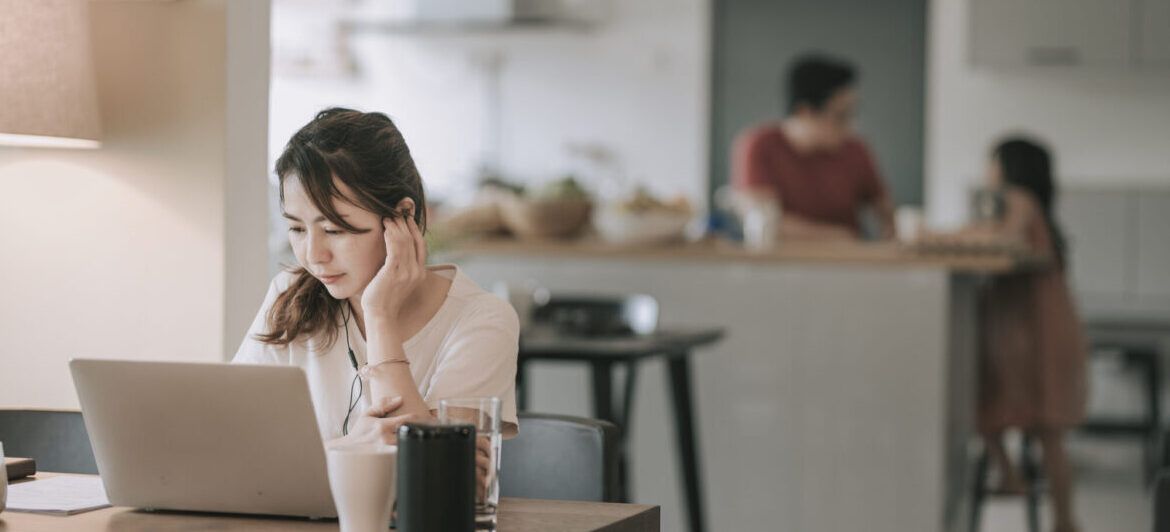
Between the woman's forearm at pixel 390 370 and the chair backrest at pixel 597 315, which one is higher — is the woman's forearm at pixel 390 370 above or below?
above

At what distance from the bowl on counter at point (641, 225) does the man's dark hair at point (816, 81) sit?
0.77m

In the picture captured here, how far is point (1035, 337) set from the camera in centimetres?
443

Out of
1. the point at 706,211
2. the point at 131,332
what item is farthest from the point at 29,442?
the point at 706,211

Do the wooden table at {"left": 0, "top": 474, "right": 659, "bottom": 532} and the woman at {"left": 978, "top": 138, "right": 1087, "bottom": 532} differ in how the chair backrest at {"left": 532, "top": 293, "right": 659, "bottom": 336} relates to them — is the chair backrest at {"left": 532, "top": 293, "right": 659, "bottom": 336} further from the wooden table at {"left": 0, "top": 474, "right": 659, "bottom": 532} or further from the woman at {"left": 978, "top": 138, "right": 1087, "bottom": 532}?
the wooden table at {"left": 0, "top": 474, "right": 659, "bottom": 532}

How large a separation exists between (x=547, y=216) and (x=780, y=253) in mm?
A: 685

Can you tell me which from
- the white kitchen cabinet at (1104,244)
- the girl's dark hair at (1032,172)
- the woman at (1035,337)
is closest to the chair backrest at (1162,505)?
the woman at (1035,337)

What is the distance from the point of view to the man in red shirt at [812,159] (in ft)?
15.7

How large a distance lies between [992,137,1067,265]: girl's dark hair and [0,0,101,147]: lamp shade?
325 cm

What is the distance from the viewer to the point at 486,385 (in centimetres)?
158

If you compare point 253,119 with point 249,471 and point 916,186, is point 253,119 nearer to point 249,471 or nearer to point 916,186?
point 249,471

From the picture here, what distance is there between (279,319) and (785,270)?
8.57 feet

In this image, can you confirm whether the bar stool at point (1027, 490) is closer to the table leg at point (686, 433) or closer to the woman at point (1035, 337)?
the woman at point (1035, 337)

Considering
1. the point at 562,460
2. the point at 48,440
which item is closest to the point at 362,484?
the point at 562,460

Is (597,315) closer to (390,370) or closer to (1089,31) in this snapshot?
(390,370)
